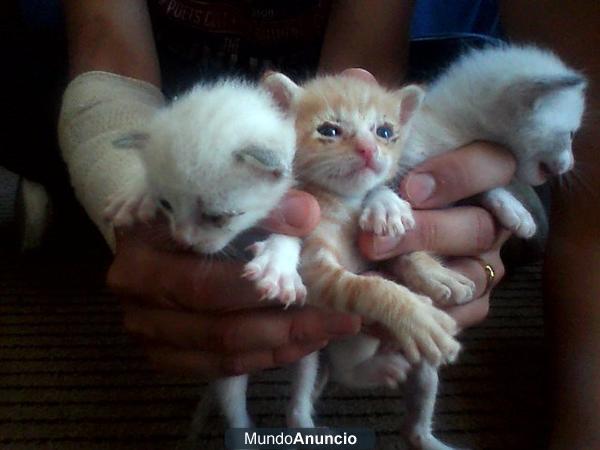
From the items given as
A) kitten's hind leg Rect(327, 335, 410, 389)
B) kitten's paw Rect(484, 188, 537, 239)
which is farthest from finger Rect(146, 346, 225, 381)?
kitten's paw Rect(484, 188, 537, 239)

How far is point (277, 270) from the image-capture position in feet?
2.02

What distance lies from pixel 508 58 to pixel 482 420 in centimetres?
44

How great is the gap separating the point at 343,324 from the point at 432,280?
102mm

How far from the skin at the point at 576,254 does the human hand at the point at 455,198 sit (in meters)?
0.17

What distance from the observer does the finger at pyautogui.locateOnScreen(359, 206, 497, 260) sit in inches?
27.6

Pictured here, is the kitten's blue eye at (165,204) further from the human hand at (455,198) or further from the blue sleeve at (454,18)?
the blue sleeve at (454,18)

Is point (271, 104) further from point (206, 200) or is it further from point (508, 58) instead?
point (508, 58)

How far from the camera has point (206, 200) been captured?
1.97ft

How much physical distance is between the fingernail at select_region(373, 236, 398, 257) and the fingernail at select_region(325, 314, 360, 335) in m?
0.08

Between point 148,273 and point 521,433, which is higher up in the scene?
point 148,273

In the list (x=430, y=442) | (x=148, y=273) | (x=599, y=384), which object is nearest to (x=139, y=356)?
(x=148, y=273)

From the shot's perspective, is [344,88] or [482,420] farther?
[482,420]

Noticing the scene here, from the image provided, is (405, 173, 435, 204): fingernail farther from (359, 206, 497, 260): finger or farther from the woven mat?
the woven mat

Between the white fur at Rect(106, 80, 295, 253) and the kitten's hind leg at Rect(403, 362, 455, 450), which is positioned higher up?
the white fur at Rect(106, 80, 295, 253)
